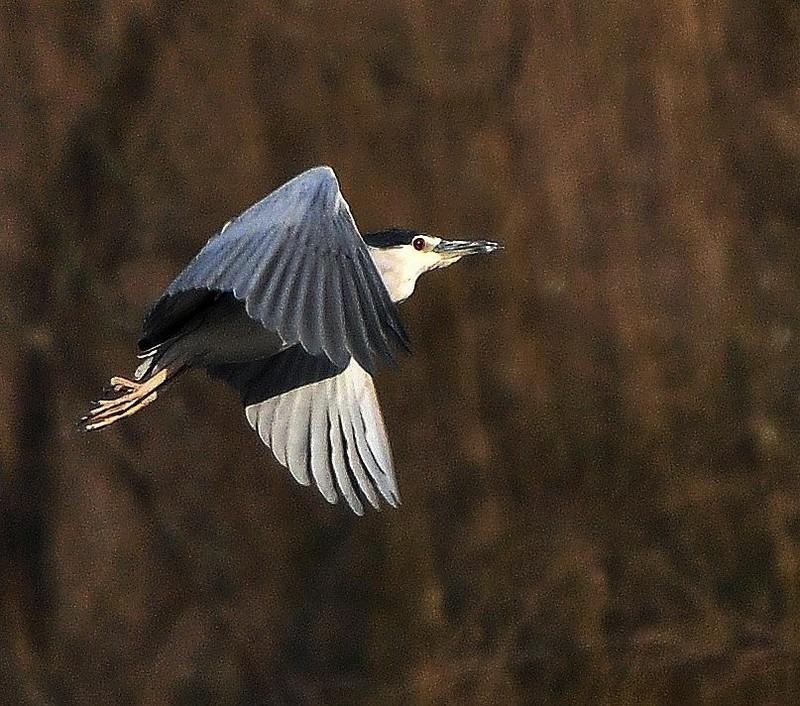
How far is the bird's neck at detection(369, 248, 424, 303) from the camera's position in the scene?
1565 mm

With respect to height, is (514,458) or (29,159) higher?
(29,159)

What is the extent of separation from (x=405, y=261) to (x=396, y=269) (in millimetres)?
11

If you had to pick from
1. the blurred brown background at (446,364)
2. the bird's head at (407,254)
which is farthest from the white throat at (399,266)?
the blurred brown background at (446,364)

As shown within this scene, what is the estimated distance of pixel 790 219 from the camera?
2703 mm

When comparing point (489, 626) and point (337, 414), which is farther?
point (489, 626)

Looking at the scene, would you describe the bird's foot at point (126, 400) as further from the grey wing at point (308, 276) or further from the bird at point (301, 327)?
the grey wing at point (308, 276)

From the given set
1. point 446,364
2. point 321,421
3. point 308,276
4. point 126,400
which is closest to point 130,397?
point 126,400

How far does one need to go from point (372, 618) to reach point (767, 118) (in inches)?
34.4

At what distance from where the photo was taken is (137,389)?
150 centimetres

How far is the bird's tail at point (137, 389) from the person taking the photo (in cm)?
149

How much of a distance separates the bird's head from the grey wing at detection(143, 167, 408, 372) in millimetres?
170

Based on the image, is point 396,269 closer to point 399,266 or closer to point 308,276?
point 399,266

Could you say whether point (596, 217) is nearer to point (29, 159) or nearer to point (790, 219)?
point (790, 219)

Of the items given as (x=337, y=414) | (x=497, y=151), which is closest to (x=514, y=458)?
(x=497, y=151)
